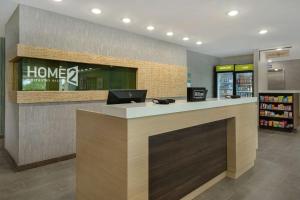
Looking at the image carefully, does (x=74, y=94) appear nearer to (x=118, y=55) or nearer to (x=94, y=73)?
(x=94, y=73)

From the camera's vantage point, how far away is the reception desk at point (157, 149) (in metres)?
1.68

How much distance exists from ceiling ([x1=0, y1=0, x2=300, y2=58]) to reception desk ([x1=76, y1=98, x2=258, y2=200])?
1.76 m

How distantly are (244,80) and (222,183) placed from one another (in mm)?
6205

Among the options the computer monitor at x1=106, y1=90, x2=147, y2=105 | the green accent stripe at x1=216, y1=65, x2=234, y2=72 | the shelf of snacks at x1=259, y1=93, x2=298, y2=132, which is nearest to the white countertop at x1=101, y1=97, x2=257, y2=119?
the computer monitor at x1=106, y1=90, x2=147, y2=105

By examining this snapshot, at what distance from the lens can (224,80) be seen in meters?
8.79

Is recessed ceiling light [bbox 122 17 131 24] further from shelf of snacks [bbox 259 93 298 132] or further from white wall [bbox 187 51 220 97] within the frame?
shelf of snacks [bbox 259 93 298 132]

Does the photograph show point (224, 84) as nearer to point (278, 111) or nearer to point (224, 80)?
point (224, 80)

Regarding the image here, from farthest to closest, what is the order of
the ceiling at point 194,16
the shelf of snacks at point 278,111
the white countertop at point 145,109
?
the shelf of snacks at point 278,111 → the ceiling at point 194,16 → the white countertop at point 145,109

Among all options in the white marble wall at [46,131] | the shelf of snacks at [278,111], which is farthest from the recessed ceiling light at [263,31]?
the white marble wall at [46,131]

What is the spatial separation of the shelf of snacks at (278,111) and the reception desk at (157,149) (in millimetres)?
4225

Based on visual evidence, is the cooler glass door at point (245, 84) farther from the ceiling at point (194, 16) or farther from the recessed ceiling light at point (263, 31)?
the recessed ceiling light at point (263, 31)

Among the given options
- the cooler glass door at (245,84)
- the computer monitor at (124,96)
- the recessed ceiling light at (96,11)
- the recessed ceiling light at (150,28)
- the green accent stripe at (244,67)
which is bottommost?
the computer monitor at (124,96)

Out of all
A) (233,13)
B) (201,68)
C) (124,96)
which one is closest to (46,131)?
(124,96)

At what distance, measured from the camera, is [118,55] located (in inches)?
185
